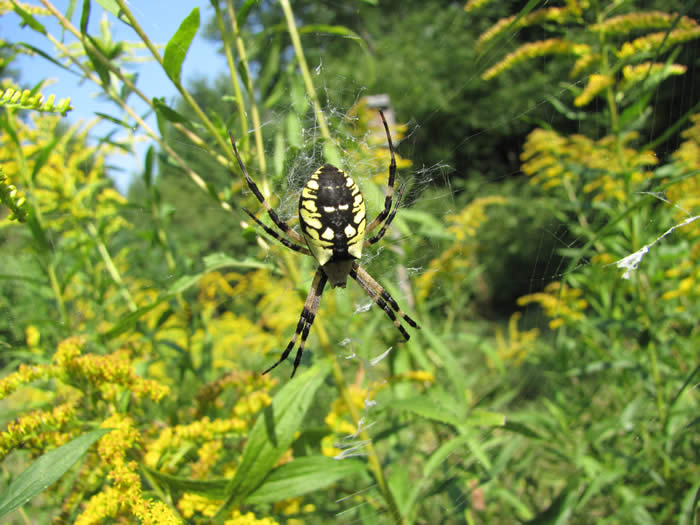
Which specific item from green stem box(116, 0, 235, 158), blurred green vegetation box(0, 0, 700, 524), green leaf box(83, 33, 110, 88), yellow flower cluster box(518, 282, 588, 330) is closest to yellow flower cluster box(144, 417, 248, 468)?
blurred green vegetation box(0, 0, 700, 524)

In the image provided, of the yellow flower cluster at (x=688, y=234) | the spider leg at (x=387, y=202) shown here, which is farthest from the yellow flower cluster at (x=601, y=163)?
the spider leg at (x=387, y=202)

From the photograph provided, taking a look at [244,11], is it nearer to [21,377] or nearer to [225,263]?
[225,263]

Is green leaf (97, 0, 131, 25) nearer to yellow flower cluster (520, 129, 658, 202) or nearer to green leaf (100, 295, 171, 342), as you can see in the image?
green leaf (100, 295, 171, 342)

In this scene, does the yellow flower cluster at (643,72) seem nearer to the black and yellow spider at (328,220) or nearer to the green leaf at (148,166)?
the black and yellow spider at (328,220)

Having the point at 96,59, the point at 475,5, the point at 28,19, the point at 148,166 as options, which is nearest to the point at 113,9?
the point at 96,59

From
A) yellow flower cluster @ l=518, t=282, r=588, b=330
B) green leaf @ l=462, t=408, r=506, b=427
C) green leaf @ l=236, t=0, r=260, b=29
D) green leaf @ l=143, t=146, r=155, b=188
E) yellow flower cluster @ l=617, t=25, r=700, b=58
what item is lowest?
yellow flower cluster @ l=518, t=282, r=588, b=330
